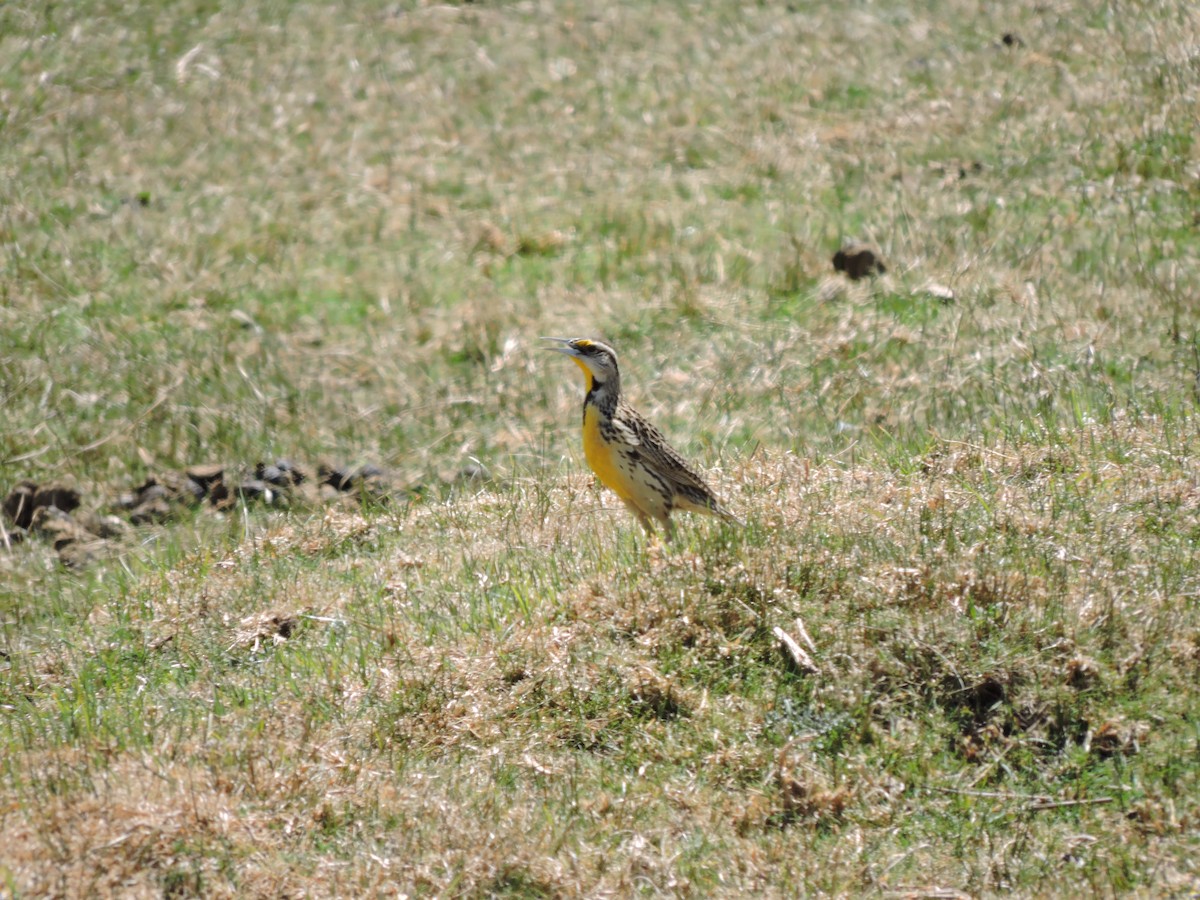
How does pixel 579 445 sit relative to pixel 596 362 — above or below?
below

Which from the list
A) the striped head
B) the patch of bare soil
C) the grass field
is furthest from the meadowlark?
the patch of bare soil

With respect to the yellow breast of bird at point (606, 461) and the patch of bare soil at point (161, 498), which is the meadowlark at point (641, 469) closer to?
the yellow breast of bird at point (606, 461)

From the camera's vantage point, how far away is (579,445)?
33.2 feet

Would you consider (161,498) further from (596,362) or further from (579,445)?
(596,362)

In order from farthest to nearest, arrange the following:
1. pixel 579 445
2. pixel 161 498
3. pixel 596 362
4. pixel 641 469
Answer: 1. pixel 161 498
2. pixel 579 445
3. pixel 596 362
4. pixel 641 469

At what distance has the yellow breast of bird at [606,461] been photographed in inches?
302

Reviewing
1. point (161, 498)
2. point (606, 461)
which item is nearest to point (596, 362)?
point (606, 461)

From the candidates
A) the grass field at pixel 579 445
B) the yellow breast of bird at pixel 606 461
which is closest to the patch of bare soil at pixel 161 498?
the grass field at pixel 579 445

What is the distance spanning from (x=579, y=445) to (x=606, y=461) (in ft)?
7.93

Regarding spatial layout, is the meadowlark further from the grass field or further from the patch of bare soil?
the patch of bare soil

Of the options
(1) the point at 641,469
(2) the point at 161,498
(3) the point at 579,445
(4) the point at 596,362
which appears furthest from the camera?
(2) the point at 161,498

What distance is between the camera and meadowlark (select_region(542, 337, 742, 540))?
7676mm

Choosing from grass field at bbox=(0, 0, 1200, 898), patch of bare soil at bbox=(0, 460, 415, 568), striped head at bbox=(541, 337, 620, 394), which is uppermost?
striped head at bbox=(541, 337, 620, 394)

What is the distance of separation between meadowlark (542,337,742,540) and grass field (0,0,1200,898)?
1.06 feet
